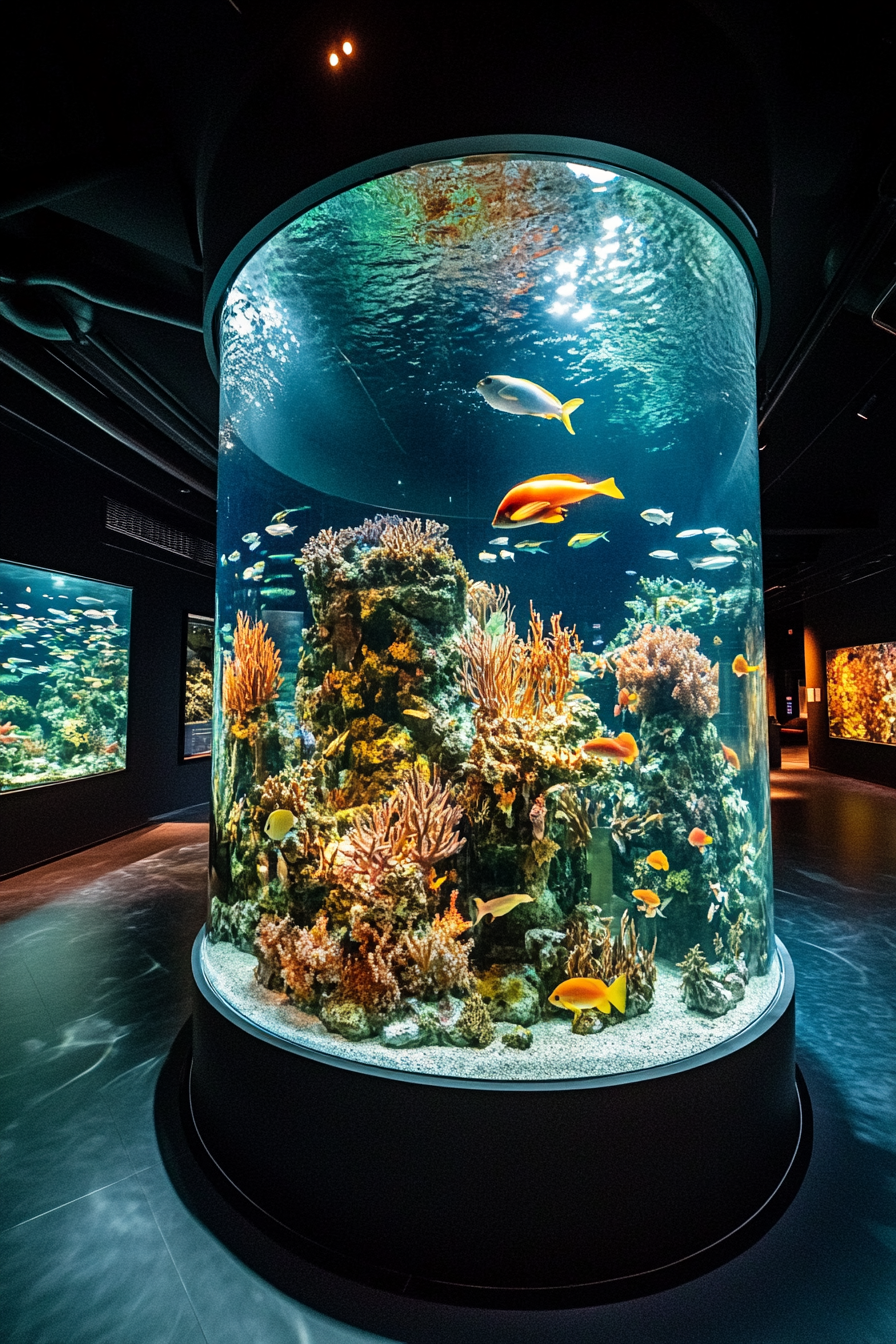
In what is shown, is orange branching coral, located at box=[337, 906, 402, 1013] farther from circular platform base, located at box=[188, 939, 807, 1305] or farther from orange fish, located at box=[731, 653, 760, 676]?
orange fish, located at box=[731, 653, 760, 676]

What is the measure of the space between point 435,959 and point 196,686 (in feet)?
30.8

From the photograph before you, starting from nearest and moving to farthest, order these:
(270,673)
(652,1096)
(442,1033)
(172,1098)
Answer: (652,1096), (442,1033), (270,673), (172,1098)

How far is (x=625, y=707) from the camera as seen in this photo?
2.68 m

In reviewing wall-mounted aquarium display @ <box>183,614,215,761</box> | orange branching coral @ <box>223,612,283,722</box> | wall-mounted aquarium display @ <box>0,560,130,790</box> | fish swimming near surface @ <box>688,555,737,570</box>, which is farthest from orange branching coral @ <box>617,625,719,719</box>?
wall-mounted aquarium display @ <box>183,614,215,761</box>

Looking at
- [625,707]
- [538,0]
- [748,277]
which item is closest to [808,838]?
[625,707]

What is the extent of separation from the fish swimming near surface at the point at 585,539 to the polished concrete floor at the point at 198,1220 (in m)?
2.23

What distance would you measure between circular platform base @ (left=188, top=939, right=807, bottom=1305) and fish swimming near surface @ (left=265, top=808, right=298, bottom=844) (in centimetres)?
80

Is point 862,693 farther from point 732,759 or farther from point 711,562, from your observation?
point 711,562

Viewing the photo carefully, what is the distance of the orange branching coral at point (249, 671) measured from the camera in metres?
2.72

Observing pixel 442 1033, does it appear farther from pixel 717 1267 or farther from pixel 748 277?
pixel 748 277

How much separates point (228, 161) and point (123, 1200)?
448 cm

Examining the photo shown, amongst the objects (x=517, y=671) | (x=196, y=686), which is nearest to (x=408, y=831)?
(x=517, y=671)

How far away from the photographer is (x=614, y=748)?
2.39m

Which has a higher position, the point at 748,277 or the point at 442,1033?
the point at 748,277
